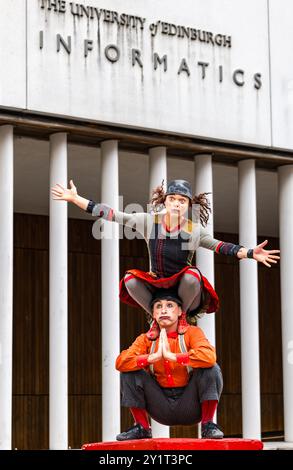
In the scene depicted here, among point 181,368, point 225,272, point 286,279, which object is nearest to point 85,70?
point 286,279

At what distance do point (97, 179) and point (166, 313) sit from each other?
8.65 m

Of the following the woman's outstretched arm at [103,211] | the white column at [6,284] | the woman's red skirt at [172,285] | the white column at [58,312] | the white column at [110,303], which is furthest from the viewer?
the white column at [110,303]

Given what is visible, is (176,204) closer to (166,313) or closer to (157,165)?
(166,313)

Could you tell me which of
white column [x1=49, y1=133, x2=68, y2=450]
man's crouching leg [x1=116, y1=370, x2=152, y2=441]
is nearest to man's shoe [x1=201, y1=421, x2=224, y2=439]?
man's crouching leg [x1=116, y1=370, x2=152, y2=441]

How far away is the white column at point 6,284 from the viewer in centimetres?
1452

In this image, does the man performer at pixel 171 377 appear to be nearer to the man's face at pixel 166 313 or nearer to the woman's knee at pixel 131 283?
the man's face at pixel 166 313

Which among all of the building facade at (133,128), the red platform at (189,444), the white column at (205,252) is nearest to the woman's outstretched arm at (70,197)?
the red platform at (189,444)

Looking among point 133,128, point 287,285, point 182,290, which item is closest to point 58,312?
point 133,128

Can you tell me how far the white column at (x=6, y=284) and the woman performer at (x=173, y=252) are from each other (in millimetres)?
4492

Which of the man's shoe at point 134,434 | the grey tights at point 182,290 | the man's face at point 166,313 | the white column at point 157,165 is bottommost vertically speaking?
the man's shoe at point 134,434

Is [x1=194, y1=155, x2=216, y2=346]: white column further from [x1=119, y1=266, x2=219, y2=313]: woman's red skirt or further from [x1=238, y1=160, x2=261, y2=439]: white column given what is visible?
[x1=119, y1=266, x2=219, y2=313]: woman's red skirt

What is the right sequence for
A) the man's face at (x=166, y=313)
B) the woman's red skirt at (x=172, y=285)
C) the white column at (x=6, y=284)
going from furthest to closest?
the white column at (x=6, y=284) < the woman's red skirt at (x=172, y=285) < the man's face at (x=166, y=313)

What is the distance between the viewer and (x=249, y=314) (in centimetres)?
1695
